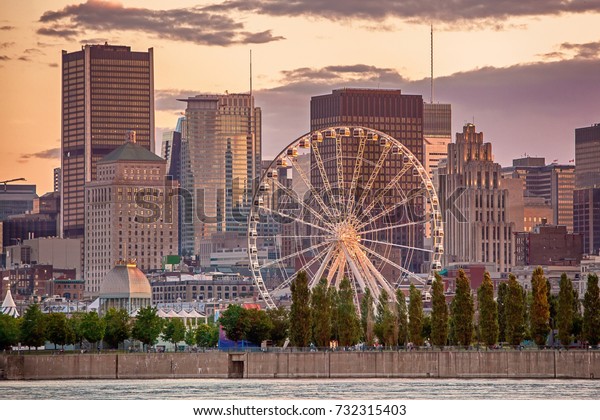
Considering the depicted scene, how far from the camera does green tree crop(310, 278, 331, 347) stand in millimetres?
139625

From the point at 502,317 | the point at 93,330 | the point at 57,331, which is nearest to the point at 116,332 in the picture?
the point at 93,330

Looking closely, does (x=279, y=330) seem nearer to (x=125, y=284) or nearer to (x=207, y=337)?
(x=207, y=337)

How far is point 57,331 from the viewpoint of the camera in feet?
497

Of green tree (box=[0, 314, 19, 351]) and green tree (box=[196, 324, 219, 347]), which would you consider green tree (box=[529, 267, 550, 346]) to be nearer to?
green tree (box=[196, 324, 219, 347])

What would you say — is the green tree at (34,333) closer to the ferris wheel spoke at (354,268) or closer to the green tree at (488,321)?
the ferris wheel spoke at (354,268)

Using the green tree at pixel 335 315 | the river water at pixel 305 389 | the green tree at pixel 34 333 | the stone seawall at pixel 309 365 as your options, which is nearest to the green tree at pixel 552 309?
the stone seawall at pixel 309 365

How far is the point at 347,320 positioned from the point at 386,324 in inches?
136

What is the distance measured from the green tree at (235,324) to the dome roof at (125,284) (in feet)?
106

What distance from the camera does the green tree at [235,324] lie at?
156250 mm
